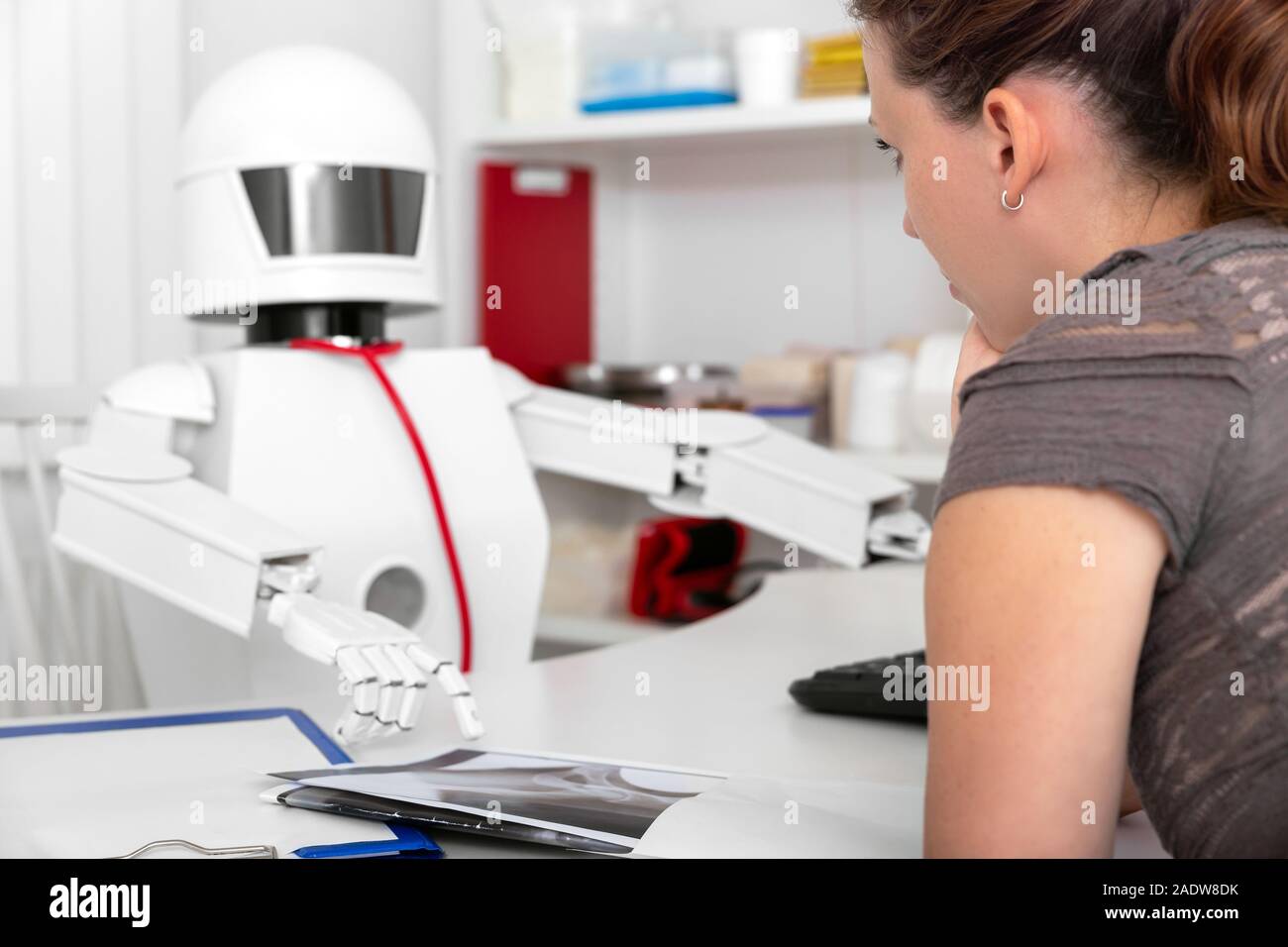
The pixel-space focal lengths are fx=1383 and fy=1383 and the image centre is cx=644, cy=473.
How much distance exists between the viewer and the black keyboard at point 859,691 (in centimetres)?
100

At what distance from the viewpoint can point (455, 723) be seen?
1022 mm

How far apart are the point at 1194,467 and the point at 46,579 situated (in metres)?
1.66

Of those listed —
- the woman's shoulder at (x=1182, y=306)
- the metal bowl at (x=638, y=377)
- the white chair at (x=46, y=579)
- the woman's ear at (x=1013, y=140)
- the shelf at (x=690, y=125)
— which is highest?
the shelf at (x=690, y=125)

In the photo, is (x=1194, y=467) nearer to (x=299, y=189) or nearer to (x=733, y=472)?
(x=733, y=472)

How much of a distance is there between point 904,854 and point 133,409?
3.17 ft

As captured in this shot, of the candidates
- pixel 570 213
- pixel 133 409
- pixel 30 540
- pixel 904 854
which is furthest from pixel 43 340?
pixel 904 854

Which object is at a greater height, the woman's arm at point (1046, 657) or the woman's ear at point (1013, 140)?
the woman's ear at point (1013, 140)

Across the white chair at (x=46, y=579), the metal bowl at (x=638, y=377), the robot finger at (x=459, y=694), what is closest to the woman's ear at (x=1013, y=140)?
the robot finger at (x=459, y=694)

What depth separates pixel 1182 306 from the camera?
0.57m

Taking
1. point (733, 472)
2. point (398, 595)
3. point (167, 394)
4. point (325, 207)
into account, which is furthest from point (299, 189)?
point (733, 472)

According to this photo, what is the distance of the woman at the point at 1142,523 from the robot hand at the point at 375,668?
435 millimetres

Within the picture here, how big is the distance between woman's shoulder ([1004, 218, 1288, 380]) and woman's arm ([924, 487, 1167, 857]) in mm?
65

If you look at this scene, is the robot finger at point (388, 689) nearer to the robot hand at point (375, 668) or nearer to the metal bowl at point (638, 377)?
the robot hand at point (375, 668)

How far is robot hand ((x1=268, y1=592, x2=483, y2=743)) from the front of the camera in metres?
0.92
